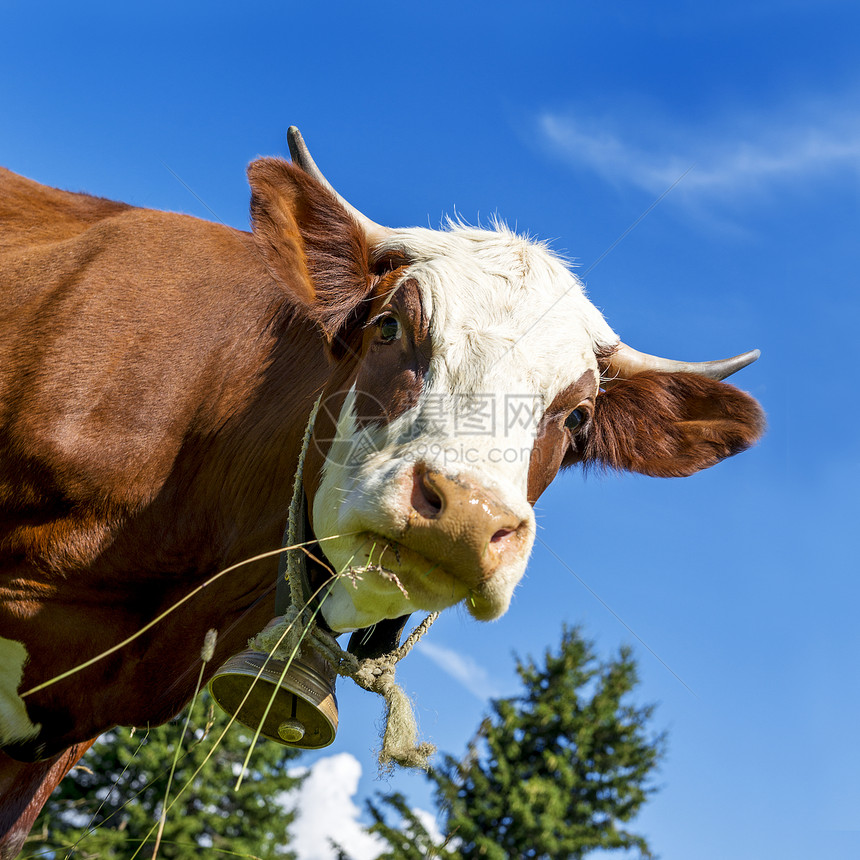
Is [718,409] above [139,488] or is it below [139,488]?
above

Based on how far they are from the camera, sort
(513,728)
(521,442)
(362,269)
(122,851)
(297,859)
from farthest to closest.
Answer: (513,728) < (297,859) < (122,851) < (362,269) < (521,442)

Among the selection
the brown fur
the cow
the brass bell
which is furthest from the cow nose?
the brown fur

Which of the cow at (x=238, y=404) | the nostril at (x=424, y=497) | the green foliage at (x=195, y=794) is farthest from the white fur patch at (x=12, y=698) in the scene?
the green foliage at (x=195, y=794)

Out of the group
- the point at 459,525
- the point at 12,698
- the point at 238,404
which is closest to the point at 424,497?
the point at 459,525

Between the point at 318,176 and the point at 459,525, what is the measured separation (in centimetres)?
216

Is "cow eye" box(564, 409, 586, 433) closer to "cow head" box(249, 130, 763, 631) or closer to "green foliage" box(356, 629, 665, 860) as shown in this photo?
"cow head" box(249, 130, 763, 631)

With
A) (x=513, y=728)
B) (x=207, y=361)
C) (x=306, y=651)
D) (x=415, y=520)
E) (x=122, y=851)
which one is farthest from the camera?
(x=513, y=728)

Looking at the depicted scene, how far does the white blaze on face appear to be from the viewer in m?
2.74

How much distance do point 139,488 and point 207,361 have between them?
2.26ft

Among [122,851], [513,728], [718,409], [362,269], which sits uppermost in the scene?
[513,728]

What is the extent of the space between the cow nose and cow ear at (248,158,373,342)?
51.6 inches

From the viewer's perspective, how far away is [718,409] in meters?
4.57

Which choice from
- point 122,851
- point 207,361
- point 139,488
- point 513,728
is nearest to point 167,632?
point 139,488

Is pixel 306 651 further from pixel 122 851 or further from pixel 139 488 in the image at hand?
pixel 122 851
